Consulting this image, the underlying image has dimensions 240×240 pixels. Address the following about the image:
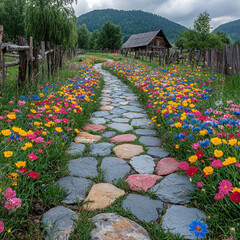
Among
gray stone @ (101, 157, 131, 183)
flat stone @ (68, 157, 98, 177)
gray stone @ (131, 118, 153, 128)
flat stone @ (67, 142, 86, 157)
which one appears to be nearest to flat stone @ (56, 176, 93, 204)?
flat stone @ (68, 157, 98, 177)

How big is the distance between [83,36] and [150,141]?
6798cm

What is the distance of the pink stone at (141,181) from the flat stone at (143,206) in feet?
0.38

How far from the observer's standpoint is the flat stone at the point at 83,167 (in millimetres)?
2211

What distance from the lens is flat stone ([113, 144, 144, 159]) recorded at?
8.78ft

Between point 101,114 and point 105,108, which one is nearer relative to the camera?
point 101,114

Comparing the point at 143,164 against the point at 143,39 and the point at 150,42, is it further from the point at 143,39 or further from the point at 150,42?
the point at 143,39

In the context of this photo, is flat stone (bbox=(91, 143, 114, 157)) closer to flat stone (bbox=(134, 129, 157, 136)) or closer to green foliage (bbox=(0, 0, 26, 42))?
flat stone (bbox=(134, 129, 157, 136))

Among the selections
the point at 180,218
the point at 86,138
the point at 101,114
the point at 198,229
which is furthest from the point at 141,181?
the point at 101,114

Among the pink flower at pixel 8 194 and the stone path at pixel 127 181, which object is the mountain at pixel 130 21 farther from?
the pink flower at pixel 8 194

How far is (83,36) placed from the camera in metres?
65.0

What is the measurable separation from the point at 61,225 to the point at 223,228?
3.54ft

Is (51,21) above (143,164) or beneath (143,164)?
above

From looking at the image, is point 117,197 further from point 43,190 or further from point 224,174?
point 224,174

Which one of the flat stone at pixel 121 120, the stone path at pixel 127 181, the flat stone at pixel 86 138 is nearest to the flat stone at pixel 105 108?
the flat stone at pixel 121 120
